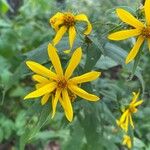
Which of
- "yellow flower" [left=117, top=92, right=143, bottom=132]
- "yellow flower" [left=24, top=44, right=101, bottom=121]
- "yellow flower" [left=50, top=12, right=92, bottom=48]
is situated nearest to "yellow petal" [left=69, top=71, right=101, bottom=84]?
"yellow flower" [left=24, top=44, right=101, bottom=121]

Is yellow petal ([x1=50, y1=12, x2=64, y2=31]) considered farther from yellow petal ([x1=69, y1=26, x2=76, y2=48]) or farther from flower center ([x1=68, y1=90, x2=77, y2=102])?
flower center ([x1=68, y1=90, x2=77, y2=102])

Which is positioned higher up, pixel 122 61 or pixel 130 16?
pixel 130 16

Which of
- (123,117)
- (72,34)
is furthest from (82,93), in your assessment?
(123,117)

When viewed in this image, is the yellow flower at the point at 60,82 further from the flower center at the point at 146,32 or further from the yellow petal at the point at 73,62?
the flower center at the point at 146,32

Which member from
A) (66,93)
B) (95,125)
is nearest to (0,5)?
(95,125)

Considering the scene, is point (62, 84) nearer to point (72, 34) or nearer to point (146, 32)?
point (72, 34)

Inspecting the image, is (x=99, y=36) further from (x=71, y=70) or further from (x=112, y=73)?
(x=112, y=73)

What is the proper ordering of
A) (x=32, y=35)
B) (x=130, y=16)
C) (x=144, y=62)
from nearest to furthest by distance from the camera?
(x=130, y=16), (x=32, y=35), (x=144, y=62)
